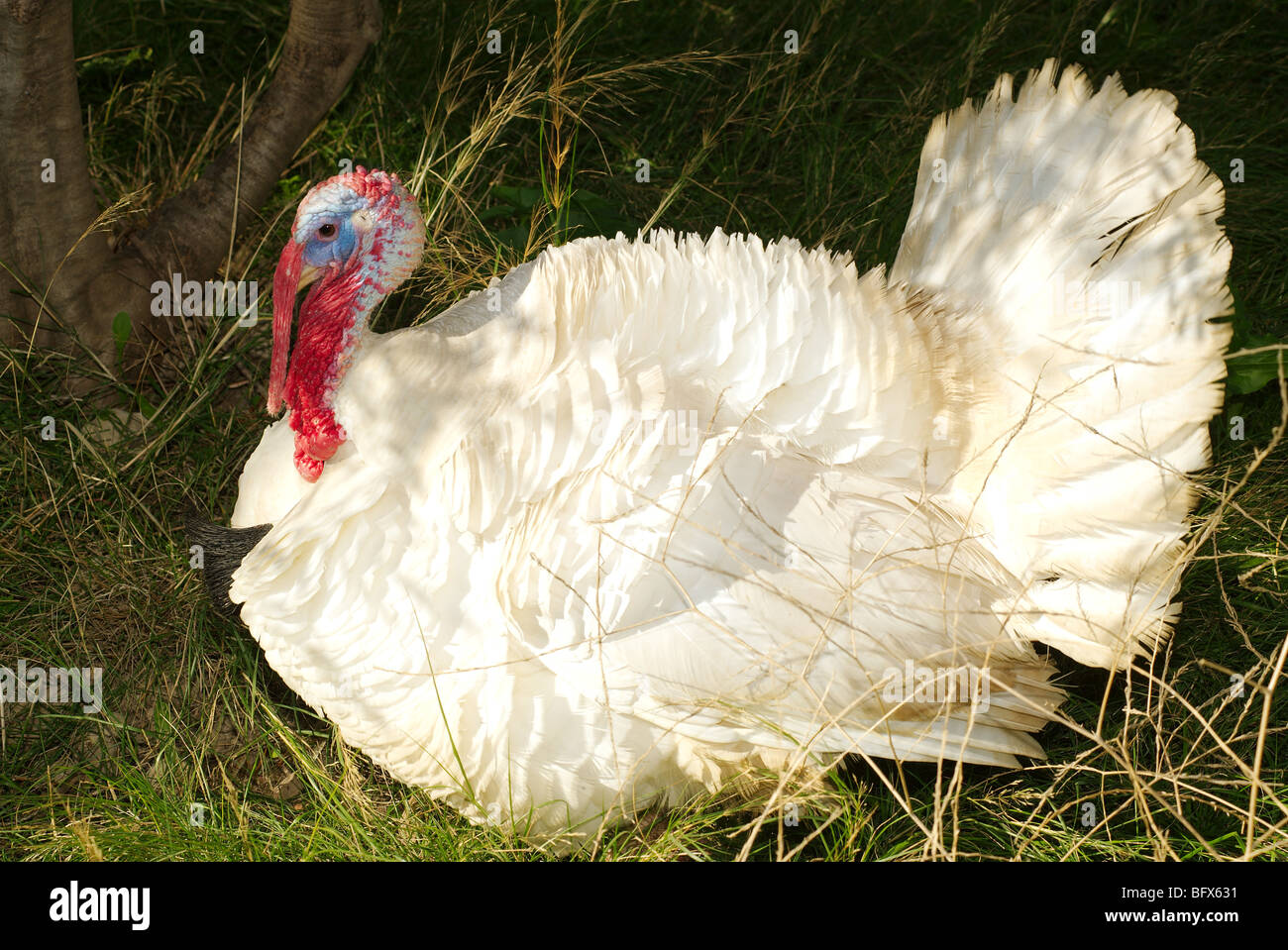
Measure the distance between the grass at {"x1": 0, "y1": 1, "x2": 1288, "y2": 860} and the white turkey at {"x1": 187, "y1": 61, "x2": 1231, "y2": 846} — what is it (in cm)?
24

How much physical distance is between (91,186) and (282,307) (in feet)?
3.97

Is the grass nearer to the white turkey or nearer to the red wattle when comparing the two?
the white turkey

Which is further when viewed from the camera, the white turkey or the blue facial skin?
the blue facial skin

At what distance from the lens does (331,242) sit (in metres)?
2.98

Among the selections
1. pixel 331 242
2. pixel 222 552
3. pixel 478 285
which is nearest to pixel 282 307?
pixel 331 242

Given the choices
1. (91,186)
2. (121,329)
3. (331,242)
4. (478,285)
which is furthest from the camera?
(478,285)

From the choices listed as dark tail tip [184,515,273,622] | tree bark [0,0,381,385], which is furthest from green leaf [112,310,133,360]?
dark tail tip [184,515,273,622]

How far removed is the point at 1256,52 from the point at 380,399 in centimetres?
425

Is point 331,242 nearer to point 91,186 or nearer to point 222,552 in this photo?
point 222,552

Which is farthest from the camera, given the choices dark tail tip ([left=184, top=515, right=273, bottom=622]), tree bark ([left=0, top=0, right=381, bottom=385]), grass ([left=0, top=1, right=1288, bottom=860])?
tree bark ([left=0, top=0, right=381, bottom=385])

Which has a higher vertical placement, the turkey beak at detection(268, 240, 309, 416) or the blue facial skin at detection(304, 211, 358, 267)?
the blue facial skin at detection(304, 211, 358, 267)

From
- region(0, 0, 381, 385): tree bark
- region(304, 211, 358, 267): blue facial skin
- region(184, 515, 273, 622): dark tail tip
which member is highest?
region(0, 0, 381, 385): tree bark

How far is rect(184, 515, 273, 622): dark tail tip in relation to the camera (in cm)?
321

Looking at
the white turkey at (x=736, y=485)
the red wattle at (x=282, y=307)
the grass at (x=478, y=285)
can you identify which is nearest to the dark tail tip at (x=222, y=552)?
the grass at (x=478, y=285)
